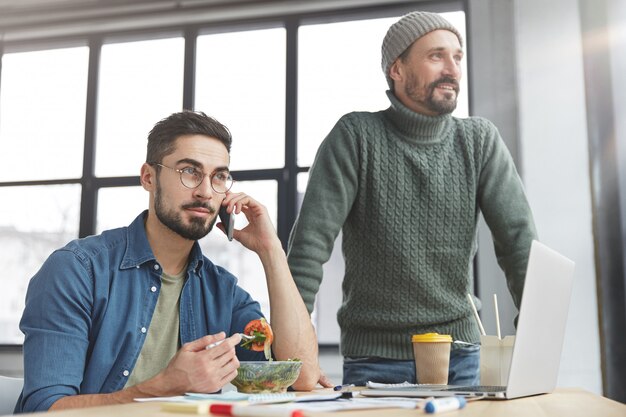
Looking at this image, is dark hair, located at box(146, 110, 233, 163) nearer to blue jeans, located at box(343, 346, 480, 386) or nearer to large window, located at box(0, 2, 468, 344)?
blue jeans, located at box(343, 346, 480, 386)

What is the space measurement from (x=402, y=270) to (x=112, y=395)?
0.84m

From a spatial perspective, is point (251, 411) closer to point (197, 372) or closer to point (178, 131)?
point (197, 372)

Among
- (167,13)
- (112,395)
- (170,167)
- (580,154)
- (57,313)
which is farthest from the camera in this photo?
(167,13)

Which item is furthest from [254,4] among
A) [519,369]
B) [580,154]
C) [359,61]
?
[519,369]

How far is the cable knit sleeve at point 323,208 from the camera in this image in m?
1.74

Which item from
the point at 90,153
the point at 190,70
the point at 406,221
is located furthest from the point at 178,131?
the point at 90,153

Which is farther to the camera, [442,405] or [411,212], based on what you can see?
[411,212]

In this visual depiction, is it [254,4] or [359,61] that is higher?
[254,4]

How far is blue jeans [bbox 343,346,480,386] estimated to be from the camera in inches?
65.3

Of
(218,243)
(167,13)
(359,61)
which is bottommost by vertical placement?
(218,243)

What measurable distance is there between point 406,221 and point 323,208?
22 cm

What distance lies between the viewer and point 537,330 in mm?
1062

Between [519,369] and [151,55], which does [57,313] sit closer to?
[519,369]

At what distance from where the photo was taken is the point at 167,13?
4125 mm
